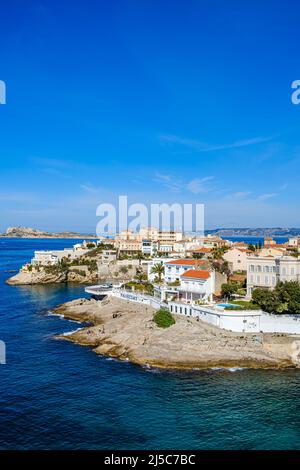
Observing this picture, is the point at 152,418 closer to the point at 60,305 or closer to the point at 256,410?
the point at 256,410

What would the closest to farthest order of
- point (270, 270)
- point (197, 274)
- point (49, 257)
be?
point (270, 270) → point (197, 274) → point (49, 257)

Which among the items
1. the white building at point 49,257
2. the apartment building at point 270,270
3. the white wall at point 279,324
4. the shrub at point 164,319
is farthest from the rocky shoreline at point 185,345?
the white building at point 49,257

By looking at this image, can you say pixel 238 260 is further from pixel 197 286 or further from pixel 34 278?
pixel 34 278

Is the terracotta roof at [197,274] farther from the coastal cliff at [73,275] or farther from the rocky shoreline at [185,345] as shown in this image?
the coastal cliff at [73,275]

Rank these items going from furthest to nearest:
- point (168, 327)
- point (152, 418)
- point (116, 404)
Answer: point (168, 327) → point (116, 404) → point (152, 418)

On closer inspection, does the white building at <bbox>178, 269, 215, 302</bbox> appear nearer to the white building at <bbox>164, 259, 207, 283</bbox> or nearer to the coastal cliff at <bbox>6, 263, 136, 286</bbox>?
the white building at <bbox>164, 259, 207, 283</bbox>

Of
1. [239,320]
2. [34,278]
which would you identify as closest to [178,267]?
[239,320]
